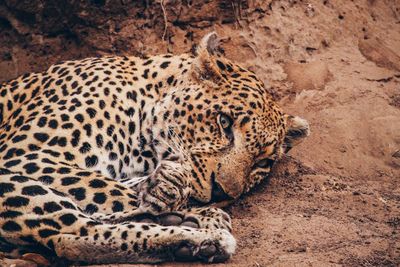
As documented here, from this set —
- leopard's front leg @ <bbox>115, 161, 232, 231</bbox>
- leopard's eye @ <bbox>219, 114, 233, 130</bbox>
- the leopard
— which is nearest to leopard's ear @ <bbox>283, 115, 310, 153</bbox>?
the leopard

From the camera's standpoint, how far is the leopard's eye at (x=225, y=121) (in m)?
5.91

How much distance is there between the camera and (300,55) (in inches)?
312

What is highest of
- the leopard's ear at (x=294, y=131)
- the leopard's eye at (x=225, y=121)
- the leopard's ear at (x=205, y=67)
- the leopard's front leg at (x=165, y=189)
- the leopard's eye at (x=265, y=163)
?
the leopard's ear at (x=205, y=67)

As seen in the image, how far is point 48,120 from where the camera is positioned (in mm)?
5629

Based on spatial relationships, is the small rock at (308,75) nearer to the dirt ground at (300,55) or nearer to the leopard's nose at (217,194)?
the dirt ground at (300,55)

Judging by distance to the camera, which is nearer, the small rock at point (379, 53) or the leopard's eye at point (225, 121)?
the leopard's eye at point (225, 121)

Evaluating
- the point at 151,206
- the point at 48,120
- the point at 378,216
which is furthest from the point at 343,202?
the point at 48,120

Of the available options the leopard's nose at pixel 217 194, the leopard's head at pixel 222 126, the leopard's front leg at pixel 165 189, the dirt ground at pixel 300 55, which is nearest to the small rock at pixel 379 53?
the dirt ground at pixel 300 55

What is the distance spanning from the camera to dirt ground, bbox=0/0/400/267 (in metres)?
6.45

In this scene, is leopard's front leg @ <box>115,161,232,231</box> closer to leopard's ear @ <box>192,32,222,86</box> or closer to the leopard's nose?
the leopard's nose

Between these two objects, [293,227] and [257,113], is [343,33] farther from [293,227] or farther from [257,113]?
[293,227]

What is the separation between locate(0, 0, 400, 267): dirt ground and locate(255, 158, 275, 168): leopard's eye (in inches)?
8.6

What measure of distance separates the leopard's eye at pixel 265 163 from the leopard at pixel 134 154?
2 centimetres

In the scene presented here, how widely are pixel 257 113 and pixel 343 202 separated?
3.44 ft
